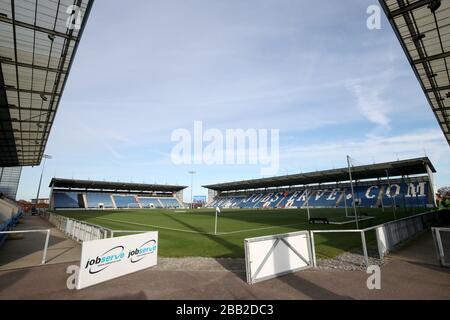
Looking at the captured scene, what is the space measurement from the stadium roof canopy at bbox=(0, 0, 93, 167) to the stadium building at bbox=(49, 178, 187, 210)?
57.8 metres


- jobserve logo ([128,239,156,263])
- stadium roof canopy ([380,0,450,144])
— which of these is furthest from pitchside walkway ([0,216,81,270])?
stadium roof canopy ([380,0,450,144])

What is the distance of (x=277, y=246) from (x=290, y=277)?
0.99 m

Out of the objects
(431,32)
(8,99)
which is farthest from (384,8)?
(8,99)

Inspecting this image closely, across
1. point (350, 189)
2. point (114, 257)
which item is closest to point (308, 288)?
point (114, 257)

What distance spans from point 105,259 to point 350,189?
69437 mm

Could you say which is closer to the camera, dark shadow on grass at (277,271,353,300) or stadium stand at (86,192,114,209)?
dark shadow on grass at (277,271,353,300)

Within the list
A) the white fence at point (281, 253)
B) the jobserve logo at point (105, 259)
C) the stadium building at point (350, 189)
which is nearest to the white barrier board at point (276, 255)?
the white fence at point (281, 253)

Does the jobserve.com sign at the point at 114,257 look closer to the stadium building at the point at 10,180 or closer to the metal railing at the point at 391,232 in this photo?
the metal railing at the point at 391,232

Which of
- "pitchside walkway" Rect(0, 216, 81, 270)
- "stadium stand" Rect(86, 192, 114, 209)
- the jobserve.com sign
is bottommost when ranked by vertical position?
"pitchside walkway" Rect(0, 216, 81, 270)

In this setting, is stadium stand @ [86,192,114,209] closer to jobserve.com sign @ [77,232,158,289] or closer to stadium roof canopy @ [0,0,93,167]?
stadium roof canopy @ [0,0,93,167]

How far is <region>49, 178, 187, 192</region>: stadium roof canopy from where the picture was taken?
72.5m

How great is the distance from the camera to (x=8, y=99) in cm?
1828

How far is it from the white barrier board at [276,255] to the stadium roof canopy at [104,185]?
7846 centimetres

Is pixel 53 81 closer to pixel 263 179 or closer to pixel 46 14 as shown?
pixel 46 14
